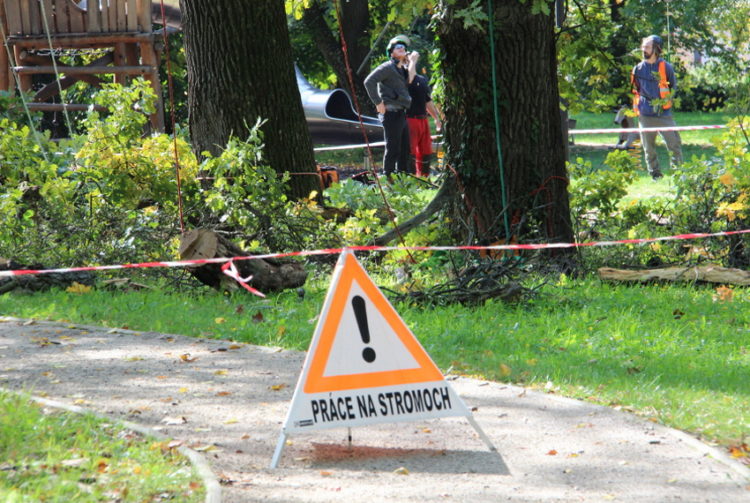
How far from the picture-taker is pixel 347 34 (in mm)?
27641

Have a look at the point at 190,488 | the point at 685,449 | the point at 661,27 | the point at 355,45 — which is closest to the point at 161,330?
the point at 190,488

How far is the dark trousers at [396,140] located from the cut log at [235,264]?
23.9 ft

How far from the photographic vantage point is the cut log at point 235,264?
8.38 meters

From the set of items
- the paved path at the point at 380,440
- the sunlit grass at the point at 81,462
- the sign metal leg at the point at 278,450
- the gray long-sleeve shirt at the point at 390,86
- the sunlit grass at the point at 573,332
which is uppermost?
the gray long-sleeve shirt at the point at 390,86

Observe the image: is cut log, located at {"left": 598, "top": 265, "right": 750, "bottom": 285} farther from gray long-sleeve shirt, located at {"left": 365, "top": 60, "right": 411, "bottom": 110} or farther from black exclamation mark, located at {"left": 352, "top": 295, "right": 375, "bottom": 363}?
gray long-sleeve shirt, located at {"left": 365, "top": 60, "right": 411, "bottom": 110}

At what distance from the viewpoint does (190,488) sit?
4.26m

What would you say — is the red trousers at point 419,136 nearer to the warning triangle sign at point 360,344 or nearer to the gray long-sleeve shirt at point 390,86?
the gray long-sleeve shirt at point 390,86

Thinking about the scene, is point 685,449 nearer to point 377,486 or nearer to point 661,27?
point 377,486

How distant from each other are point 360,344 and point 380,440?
538 mm

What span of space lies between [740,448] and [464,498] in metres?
1.41

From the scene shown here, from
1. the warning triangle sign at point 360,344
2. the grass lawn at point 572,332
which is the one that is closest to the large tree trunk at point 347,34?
the grass lawn at point 572,332

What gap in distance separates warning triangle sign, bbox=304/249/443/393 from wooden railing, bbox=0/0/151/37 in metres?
12.3

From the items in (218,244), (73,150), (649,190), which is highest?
(73,150)

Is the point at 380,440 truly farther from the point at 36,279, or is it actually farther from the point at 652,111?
the point at 652,111
